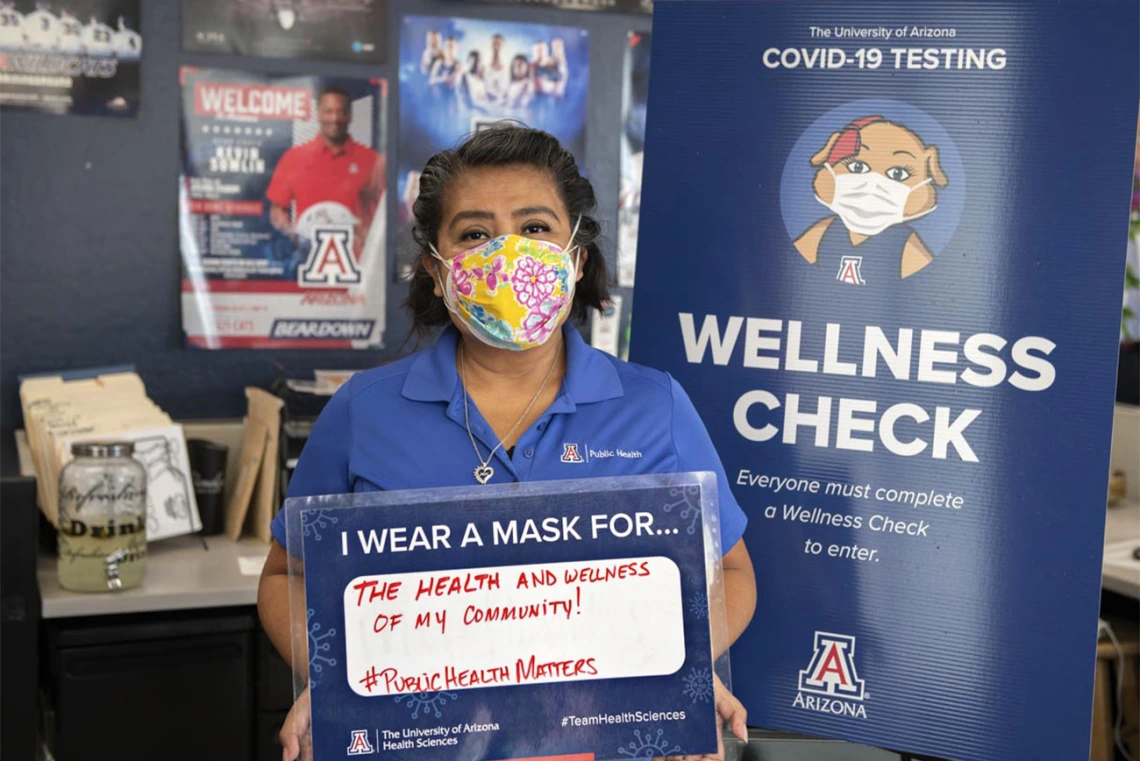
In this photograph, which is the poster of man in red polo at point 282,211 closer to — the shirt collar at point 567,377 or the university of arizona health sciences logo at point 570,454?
the shirt collar at point 567,377

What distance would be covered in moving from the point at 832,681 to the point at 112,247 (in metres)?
2.40

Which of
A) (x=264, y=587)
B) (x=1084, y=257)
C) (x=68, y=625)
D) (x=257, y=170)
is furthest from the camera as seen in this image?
(x=257, y=170)

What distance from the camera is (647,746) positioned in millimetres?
1406

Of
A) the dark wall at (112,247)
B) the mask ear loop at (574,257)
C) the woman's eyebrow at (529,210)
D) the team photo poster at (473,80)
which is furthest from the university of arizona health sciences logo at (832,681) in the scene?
the team photo poster at (473,80)

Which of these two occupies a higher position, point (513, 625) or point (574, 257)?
point (574, 257)

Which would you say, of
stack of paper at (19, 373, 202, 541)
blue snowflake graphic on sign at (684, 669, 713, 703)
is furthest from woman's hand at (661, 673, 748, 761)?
stack of paper at (19, 373, 202, 541)

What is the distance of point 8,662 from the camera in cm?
261

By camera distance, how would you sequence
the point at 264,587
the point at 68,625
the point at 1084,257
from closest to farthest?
1. the point at 264,587
2. the point at 1084,257
3. the point at 68,625

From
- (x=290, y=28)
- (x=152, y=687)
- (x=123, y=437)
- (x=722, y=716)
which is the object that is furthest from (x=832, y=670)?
(x=290, y=28)

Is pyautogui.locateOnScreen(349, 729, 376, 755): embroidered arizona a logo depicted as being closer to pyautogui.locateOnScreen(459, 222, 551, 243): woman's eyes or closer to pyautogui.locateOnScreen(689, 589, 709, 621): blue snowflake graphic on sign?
pyautogui.locateOnScreen(689, 589, 709, 621): blue snowflake graphic on sign

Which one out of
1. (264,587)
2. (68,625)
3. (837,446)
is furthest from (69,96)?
(837,446)

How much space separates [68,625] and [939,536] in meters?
1.95

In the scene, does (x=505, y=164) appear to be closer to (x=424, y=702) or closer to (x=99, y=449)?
(x=424, y=702)

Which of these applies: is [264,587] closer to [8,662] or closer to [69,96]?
[8,662]
